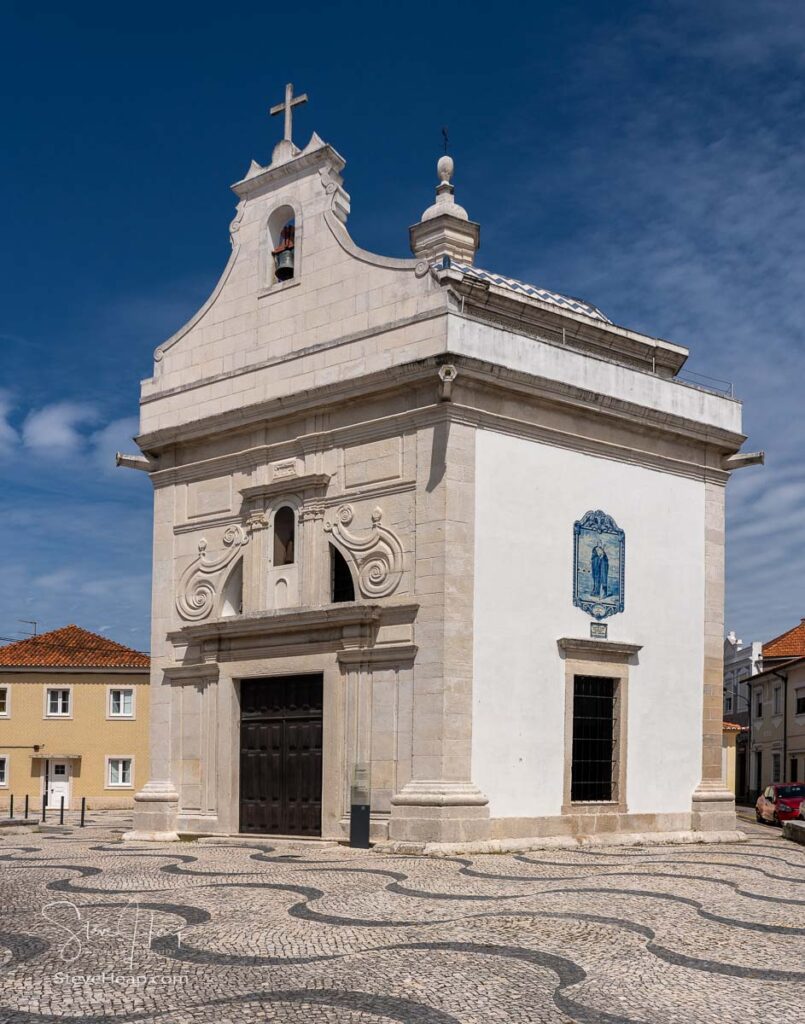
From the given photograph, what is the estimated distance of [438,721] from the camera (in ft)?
57.9

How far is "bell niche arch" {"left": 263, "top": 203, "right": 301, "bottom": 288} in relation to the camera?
21.6 m

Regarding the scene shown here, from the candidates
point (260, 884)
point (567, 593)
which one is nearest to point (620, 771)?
point (567, 593)

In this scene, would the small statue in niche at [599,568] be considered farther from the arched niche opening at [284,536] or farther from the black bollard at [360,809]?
the arched niche opening at [284,536]

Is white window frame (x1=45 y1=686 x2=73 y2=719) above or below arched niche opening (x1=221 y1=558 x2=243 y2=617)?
below

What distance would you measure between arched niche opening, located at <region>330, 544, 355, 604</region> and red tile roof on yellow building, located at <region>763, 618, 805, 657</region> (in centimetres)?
3756

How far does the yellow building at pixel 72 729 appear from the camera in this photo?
42.6 m

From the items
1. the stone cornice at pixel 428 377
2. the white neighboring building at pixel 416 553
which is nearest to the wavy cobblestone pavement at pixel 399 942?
the white neighboring building at pixel 416 553

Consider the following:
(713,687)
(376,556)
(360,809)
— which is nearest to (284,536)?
(376,556)

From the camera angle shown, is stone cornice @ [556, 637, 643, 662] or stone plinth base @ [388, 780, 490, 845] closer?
stone plinth base @ [388, 780, 490, 845]

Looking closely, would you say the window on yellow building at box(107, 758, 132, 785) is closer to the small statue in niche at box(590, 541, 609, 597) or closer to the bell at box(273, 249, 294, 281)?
the bell at box(273, 249, 294, 281)

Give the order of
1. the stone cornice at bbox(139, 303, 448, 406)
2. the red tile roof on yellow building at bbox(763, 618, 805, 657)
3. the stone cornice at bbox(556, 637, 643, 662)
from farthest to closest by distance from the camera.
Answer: the red tile roof on yellow building at bbox(763, 618, 805, 657)
the stone cornice at bbox(556, 637, 643, 662)
the stone cornice at bbox(139, 303, 448, 406)

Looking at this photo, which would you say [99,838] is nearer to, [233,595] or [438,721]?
[233,595]

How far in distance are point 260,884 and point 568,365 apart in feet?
32.1

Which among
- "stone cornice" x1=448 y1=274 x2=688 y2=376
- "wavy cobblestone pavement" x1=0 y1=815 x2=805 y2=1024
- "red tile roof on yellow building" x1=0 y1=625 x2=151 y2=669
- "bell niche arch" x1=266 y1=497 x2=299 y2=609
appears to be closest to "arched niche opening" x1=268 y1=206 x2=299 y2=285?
"stone cornice" x1=448 y1=274 x2=688 y2=376
